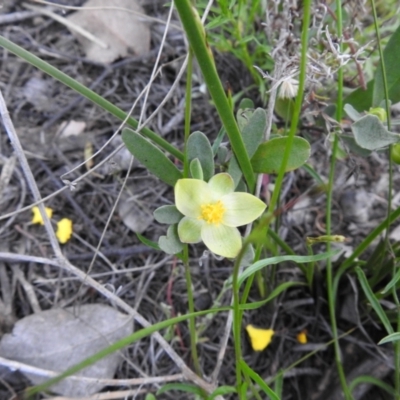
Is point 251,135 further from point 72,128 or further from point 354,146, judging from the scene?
point 72,128

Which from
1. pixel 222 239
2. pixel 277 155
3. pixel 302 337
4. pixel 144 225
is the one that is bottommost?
pixel 302 337

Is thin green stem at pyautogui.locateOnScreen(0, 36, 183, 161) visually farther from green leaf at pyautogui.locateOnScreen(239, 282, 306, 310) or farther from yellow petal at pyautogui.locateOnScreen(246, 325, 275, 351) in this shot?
yellow petal at pyautogui.locateOnScreen(246, 325, 275, 351)

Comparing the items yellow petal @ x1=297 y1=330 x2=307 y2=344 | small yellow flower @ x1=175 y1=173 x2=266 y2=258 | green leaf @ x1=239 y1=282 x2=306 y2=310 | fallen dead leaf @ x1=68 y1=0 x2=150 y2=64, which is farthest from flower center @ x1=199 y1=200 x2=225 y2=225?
fallen dead leaf @ x1=68 y1=0 x2=150 y2=64

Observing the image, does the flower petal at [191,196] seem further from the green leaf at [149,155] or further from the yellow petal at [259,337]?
the yellow petal at [259,337]

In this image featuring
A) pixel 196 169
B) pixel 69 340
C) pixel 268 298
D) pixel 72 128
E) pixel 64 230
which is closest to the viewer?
pixel 196 169

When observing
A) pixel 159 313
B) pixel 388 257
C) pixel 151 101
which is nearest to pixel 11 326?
pixel 159 313

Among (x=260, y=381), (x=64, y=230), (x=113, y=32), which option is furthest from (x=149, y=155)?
(x=113, y=32)

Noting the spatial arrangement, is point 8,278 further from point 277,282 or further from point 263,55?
point 263,55
